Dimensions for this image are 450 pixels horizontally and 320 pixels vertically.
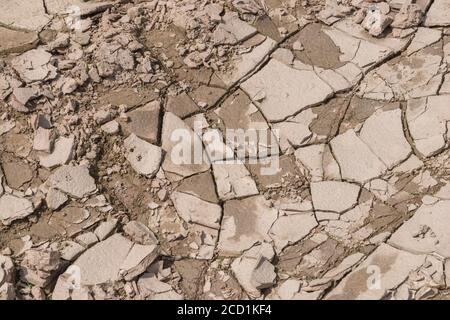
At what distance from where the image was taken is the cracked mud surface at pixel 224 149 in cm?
325

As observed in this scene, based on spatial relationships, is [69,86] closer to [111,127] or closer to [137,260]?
[111,127]

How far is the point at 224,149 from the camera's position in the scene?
11.9 feet

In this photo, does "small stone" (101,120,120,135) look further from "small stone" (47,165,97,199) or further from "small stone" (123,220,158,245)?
"small stone" (123,220,158,245)

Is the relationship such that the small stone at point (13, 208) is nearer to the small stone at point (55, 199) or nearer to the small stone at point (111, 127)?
the small stone at point (55, 199)

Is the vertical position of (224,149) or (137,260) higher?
(224,149)

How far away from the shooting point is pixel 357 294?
318cm

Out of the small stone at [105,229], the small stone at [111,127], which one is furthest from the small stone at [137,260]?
the small stone at [111,127]

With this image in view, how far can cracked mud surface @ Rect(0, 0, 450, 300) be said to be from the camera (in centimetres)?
325

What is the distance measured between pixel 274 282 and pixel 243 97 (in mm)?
1094

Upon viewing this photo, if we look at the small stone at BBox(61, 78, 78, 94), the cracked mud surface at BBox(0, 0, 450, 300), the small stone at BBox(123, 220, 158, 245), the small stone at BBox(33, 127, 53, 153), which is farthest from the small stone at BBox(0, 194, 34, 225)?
the small stone at BBox(61, 78, 78, 94)

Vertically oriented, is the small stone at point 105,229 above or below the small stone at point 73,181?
below

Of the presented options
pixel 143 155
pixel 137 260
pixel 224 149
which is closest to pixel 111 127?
pixel 143 155

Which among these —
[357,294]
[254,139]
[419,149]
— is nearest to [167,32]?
[254,139]

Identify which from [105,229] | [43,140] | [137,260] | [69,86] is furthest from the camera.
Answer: [69,86]
